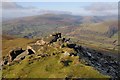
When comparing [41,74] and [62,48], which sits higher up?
[62,48]

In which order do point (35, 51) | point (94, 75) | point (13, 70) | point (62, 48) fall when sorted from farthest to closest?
point (35, 51) → point (62, 48) → point (13, 70) → point (94, 75)

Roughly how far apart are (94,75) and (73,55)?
1055cm

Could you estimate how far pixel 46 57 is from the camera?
66.6 m

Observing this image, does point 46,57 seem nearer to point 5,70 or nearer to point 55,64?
point 55,64

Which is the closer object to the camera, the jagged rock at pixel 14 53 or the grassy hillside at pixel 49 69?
the grassy hillside at pixel 49 69

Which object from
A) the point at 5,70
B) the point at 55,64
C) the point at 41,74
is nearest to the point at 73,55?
the point at 55,64

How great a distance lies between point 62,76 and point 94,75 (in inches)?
220

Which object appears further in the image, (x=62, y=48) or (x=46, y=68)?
(x=62, y=48)

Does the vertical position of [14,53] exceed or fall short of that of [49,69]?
it exceeds it

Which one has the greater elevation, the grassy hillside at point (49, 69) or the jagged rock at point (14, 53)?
the jagged rock at point (14, 53)

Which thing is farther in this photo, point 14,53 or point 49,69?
point 14,53

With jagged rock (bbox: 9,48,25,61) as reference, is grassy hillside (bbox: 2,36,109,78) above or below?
below

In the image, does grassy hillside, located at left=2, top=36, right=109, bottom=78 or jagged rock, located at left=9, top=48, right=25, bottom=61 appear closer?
grassy hillside, located at left=2, top=36, right=109, bottom=78

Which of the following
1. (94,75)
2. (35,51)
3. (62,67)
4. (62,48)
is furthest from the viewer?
(35,51)
